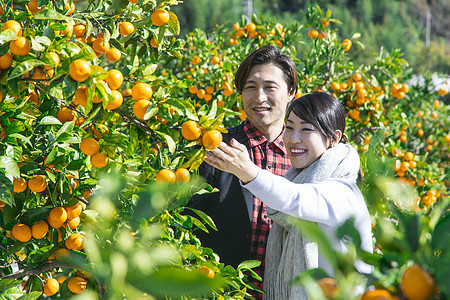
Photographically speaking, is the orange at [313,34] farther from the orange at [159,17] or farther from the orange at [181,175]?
the orange at [181,175]

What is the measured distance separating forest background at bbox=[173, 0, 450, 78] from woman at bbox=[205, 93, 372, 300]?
24937 millimetres

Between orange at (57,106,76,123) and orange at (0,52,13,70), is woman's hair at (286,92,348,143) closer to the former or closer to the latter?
orange at (57,106,76,123)

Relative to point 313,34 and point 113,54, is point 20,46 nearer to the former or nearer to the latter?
point 113,54

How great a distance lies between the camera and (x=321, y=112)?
1.31 m

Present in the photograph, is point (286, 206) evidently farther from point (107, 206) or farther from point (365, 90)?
point (365, 90)

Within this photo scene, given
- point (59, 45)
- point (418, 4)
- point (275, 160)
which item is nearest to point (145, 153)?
point (59, 45)

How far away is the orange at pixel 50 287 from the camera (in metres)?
1.07

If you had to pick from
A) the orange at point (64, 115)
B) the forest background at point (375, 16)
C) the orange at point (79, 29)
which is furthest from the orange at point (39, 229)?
the forest background at point (375, 16)

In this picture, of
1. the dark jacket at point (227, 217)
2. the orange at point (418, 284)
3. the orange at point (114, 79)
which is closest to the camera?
the orange at point (418, 284)

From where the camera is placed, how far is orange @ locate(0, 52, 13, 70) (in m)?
0.82

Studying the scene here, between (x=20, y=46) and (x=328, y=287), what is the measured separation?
0.67 metres

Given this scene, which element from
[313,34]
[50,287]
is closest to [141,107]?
[50,287]

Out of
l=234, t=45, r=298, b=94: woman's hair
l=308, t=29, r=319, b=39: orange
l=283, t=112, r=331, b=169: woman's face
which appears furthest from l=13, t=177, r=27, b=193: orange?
l=308, t=29, r=319, b=39: orange

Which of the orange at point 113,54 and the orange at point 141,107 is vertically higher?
the orange at point 113,54
